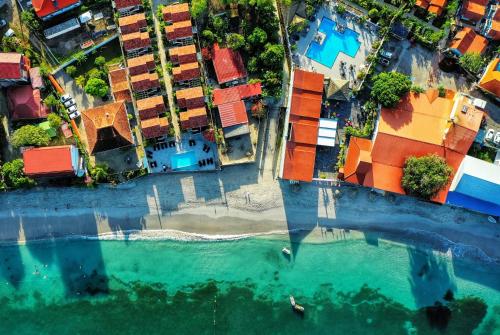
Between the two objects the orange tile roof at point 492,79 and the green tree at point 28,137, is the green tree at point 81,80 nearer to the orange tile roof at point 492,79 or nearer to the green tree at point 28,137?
the green tree at point 28,137

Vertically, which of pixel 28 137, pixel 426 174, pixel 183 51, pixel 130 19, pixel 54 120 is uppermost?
pixel 130 19

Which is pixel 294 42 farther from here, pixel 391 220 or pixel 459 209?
pixel 459 209

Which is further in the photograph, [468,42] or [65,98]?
[468,42]

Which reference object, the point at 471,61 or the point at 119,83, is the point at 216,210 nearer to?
the point at 119,83

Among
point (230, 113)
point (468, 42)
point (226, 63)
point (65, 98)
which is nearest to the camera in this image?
point (230, 113)

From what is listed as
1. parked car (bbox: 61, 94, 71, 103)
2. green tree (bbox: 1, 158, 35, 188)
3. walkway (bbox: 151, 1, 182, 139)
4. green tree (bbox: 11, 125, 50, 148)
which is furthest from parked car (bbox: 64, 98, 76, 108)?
walkway (bbox: 151, 1, 182, 139)

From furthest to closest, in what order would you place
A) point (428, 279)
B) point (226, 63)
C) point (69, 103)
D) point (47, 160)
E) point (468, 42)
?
point (428, 279) → point (468, 42) → point (69, 103) → point (226, 63) → point (47, 160)

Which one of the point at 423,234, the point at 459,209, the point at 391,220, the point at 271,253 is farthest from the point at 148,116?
the point at 459,209

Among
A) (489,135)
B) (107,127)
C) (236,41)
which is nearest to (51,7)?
(107,127)
